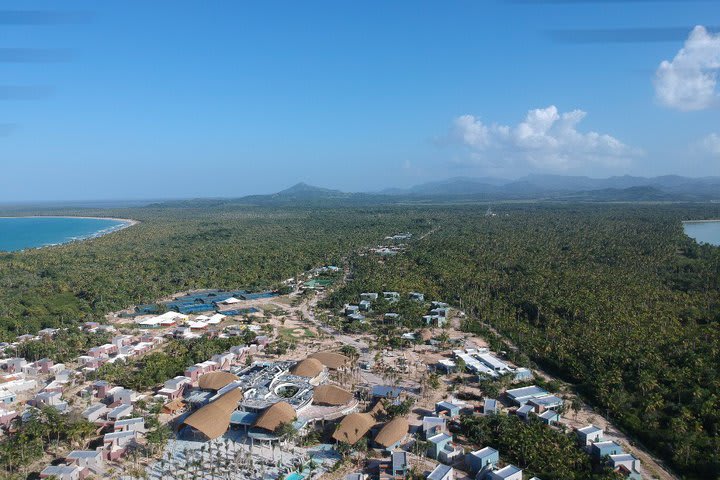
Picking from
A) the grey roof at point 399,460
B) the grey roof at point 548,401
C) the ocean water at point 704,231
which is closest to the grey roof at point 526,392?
the grey roof at point 548,401

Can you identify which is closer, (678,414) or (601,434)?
(601,434)

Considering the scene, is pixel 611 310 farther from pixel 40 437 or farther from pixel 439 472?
Answer: pixel 40 437

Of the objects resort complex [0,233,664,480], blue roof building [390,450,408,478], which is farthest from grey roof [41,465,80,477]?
blue roof building [390,450,408,478]

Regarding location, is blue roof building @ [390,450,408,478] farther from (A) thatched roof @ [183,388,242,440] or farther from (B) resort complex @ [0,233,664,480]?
(A) thatched roof @ [183,388,242,440]

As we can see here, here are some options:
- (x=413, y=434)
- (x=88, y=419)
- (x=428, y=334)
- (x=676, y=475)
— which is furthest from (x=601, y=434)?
(x=88, y=419)

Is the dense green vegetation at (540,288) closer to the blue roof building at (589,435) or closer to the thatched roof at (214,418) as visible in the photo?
the blue roof building at (589,435)

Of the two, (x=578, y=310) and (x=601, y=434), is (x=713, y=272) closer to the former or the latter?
(x=578, y=310)
